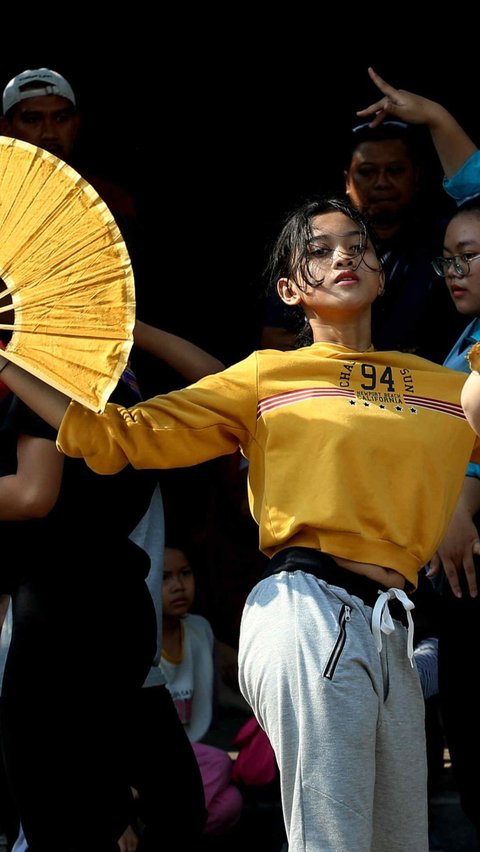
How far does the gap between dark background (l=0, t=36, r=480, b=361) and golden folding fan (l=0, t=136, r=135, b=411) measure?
266cm

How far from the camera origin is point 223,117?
558 centimetres

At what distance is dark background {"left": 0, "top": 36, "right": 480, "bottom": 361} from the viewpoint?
5.35 meters

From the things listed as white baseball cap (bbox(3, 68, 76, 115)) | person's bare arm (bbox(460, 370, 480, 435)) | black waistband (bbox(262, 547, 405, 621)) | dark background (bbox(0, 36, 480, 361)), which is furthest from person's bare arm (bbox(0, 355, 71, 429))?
dark background (bbox(0, 36, 480, 361))

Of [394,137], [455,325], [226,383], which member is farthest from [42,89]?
[226,383]

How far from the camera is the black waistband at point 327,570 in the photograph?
105 inches

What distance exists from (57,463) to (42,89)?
62.0 inches

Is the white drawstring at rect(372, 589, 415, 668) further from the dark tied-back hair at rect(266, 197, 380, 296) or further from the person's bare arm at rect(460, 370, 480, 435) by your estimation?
the dark tied-back hair at rect(266, 197, 380, 296)

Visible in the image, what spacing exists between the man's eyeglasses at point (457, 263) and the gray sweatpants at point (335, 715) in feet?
3.36

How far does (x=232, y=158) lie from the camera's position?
18.4 feet

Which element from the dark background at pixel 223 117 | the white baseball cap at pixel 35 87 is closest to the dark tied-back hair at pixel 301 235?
the white baseball cap at pixel 35 87

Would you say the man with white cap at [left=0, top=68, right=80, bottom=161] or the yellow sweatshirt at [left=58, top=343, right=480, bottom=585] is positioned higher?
the man with white cap at [left=0, top=68, right=80, bottom=161]

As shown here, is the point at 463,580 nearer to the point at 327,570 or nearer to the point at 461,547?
the point at 461,547

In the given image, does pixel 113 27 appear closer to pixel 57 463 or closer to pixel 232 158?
pixel 232 158

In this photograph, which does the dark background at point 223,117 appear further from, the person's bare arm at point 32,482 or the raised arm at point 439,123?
the person's bare arm at point 32,482
